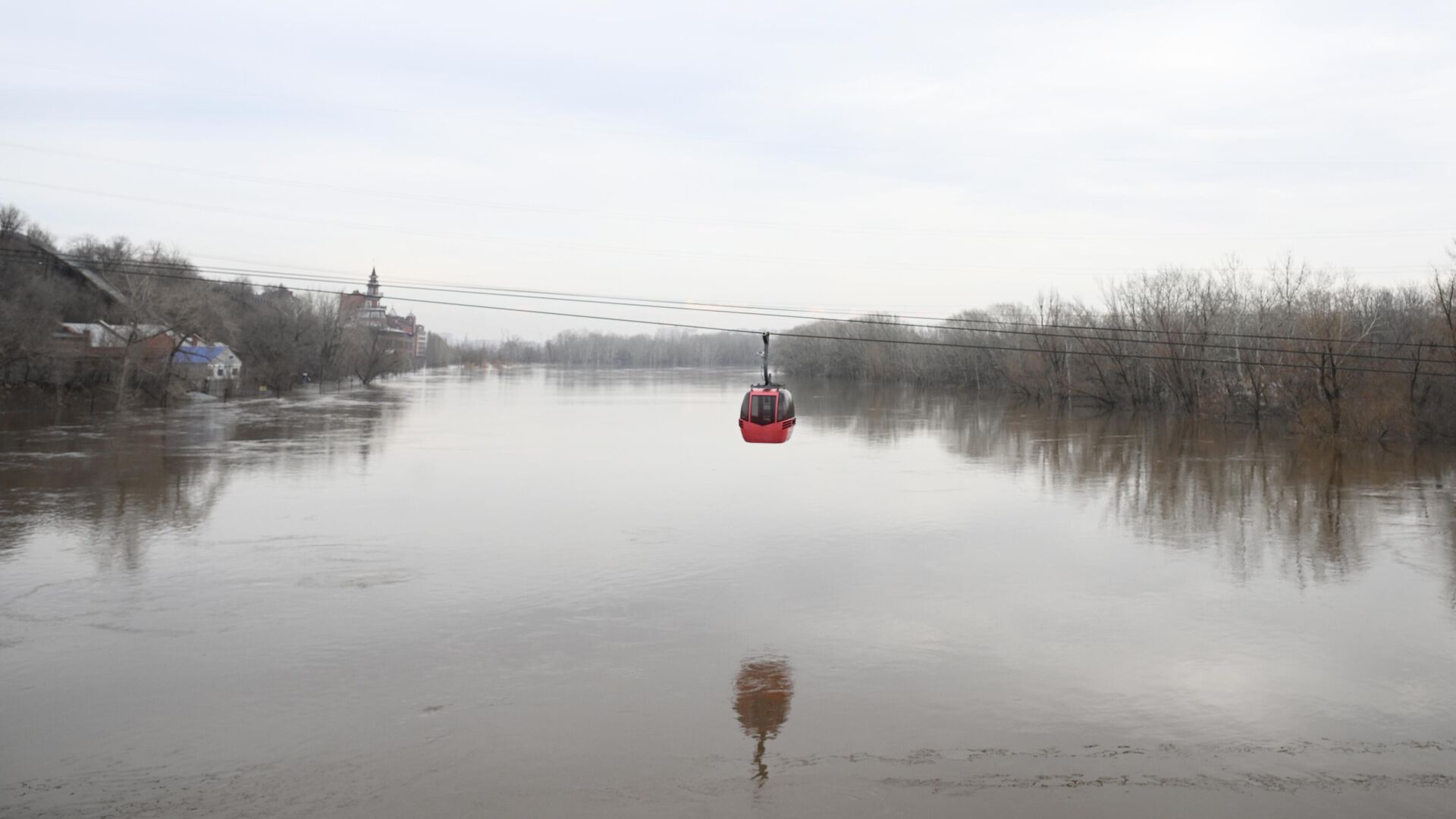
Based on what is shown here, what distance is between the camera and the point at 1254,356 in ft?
217

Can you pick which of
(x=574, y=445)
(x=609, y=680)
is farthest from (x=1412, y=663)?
(x=574, y=445)

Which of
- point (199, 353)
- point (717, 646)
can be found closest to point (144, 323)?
point (199, 353)

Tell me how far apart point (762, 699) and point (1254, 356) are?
62.9m

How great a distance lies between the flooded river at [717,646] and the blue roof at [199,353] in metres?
46.2

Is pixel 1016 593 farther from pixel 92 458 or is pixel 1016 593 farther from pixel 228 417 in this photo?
pixel 228 417

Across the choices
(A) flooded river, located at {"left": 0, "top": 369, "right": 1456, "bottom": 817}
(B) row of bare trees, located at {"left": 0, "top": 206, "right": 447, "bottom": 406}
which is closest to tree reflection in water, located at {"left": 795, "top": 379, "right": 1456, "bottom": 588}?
(A) flooded river, located at {"left": 0, "top": 369, "right": 1456, "bottom": 817}

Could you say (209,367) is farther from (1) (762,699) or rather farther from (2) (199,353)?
(1) (762,699)

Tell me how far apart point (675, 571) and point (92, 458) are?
99.2ft

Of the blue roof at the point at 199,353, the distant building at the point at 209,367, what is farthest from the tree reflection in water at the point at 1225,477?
the blue roof at the point at 199,353

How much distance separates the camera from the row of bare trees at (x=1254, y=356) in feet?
170

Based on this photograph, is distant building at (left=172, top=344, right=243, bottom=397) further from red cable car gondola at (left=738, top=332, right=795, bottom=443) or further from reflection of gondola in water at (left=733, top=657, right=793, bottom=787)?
reflection of gondola in water at (left=733, top=657, right=793, bottom=787)

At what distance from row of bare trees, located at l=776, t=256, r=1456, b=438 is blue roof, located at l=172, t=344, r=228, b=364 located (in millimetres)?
51417

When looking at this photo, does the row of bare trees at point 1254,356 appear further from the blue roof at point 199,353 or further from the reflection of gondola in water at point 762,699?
the blue roof at point 199,353

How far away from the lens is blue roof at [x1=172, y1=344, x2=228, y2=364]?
A: 3043 inches
